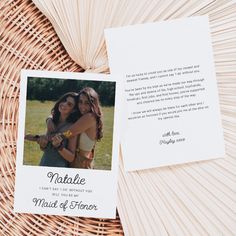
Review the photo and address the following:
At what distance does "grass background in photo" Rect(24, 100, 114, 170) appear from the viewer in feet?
2.09

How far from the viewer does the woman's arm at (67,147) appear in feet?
2.09

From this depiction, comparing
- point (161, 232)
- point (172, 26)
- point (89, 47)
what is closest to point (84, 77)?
point (89, 47)

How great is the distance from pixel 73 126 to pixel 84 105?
0.04m

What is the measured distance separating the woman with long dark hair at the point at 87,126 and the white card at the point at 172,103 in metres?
0.04

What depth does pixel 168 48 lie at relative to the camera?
0.64 meters

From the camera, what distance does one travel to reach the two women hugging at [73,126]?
64 centimetres

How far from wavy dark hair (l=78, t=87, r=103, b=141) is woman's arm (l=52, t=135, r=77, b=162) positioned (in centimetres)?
4

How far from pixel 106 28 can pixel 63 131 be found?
0.55 ft

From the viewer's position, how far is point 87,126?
64 centimetres

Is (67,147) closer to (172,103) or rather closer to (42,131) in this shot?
(42,131)

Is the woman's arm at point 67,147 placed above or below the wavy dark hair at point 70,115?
below

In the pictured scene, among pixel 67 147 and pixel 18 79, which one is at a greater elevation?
pixel 18 79

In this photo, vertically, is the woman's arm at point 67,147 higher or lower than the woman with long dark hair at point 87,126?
lower

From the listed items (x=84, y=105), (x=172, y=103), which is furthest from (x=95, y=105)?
(x=172, y=103)
